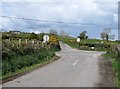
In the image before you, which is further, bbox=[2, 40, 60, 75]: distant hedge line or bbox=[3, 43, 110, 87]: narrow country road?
bbox=[2, 40, 60, 75]: distant hedge line

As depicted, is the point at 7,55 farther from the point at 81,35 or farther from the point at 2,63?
Answer: the point at 81,35

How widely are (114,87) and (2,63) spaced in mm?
7722

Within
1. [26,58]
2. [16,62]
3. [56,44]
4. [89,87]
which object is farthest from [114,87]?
[56,44]

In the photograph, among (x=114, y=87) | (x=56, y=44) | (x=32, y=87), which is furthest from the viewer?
(x=56, y=44)

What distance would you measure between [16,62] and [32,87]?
28.9 feet

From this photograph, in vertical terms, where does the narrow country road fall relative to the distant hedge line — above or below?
below

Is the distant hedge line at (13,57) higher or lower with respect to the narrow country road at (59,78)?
higher

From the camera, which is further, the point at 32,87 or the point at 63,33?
the point at 63,33

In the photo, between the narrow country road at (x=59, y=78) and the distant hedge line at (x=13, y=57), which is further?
the distant hedge line at (x=13, y=57)

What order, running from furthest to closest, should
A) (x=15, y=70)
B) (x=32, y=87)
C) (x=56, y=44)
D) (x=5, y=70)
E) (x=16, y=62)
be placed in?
(x=56, y=44) → (x=16, y=62) → (x=15, y=70) → (x=5, y=70) → (x=32, y=87)

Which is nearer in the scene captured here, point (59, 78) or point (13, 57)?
point (59, 78)

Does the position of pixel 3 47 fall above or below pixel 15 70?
above

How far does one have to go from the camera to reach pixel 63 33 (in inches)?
5881

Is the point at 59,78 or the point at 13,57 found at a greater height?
the point at 13,57
